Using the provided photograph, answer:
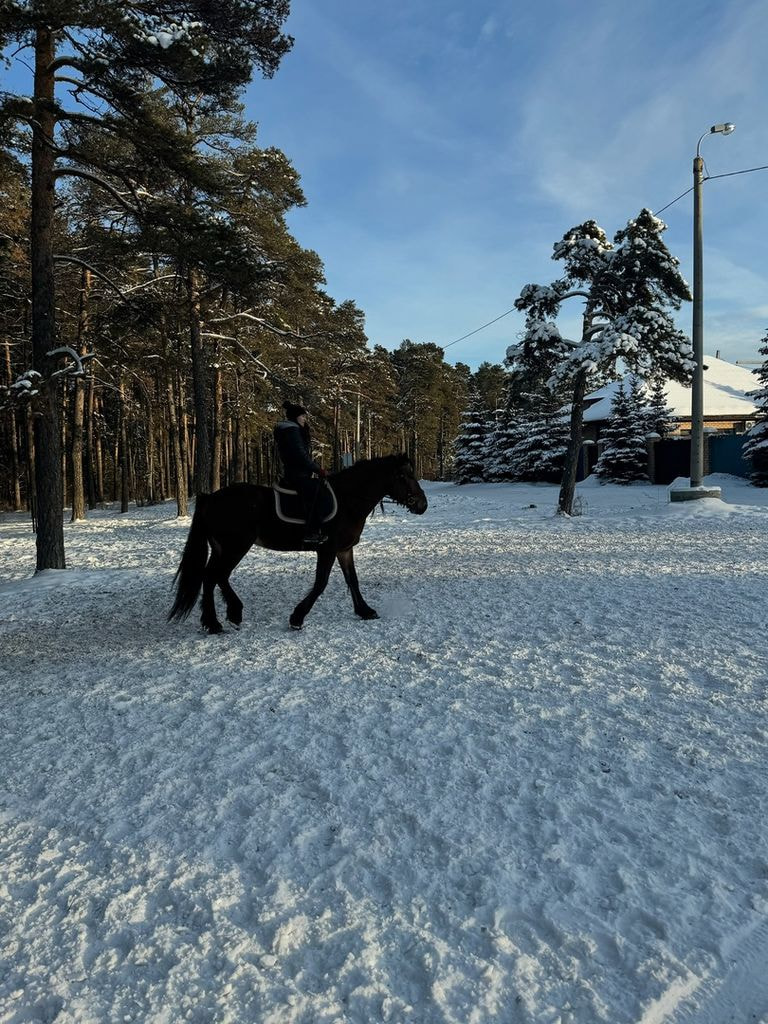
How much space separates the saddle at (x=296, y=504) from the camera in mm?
6543

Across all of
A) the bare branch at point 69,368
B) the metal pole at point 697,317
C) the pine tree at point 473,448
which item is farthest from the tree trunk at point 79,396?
the pine tree at point 473,448

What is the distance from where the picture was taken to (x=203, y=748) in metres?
3.85

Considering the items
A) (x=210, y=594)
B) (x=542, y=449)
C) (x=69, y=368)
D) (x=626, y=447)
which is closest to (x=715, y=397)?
(x=626, y=447)

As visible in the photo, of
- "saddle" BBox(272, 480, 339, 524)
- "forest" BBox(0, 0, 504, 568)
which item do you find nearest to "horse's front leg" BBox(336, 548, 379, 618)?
"saddle" BBox(272, 480, 339, 524)

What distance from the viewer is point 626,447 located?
3198 centimetres

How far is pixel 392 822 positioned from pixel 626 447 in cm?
3230

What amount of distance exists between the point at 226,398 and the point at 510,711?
33.4 meters

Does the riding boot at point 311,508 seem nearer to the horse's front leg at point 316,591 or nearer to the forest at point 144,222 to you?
the horse's front leg at point 316,591

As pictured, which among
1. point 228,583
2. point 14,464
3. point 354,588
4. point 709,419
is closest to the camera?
point 228,583

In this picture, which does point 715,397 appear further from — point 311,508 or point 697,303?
point 311,508

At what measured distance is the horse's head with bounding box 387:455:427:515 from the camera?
697 cm

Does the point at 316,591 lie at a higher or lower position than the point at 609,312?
lower

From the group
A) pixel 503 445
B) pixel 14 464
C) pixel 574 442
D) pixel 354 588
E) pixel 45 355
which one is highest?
pixel 45 355

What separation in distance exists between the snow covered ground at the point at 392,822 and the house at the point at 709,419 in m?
21.9
